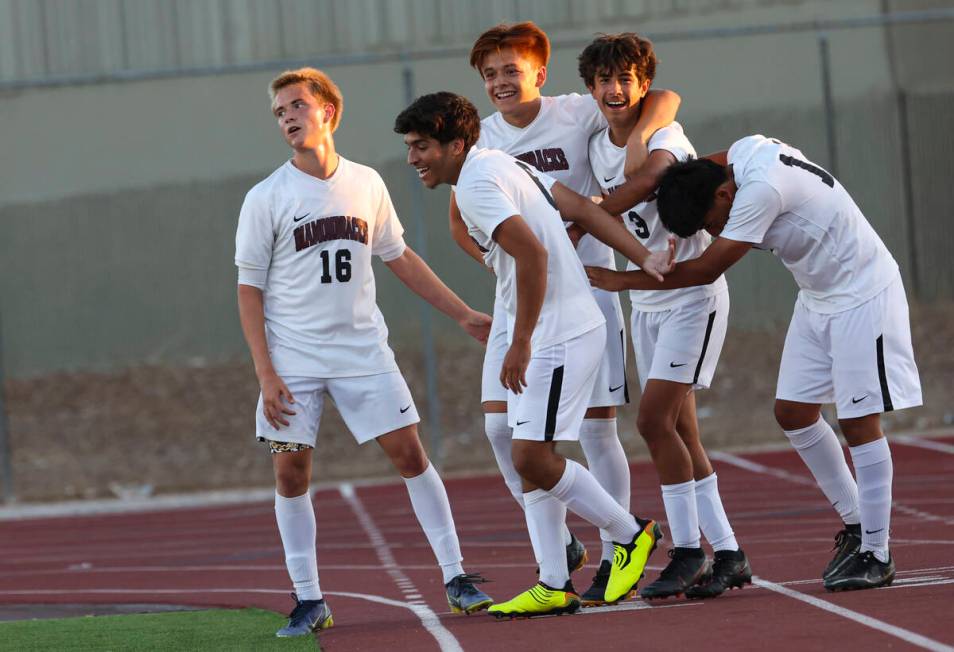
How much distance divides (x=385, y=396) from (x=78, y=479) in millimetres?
8620

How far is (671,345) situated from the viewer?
5.72 metres

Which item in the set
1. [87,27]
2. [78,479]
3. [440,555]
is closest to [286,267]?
[440,555]

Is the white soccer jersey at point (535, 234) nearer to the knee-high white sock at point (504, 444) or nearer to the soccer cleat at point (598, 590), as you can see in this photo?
the knee-high white sock at point (504, 444)

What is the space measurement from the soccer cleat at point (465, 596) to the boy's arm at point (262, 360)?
0.89m

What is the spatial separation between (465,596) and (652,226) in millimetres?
1542

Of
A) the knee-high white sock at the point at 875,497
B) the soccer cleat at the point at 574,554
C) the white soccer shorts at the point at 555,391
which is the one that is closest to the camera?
the white soccer shorts at the point at 555,391

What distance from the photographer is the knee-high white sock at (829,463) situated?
5.77m

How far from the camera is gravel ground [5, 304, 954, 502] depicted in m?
13.5

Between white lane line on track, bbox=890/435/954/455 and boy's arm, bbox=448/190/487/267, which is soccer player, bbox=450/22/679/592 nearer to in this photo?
boy's arm, bbox=448/190/487/267

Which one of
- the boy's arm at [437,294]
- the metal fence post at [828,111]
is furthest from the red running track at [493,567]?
the metal fence post at [828,111]

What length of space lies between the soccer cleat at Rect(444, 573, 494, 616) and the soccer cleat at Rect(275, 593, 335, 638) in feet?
1.51

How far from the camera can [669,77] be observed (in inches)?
619

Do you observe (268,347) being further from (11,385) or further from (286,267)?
(11,385)

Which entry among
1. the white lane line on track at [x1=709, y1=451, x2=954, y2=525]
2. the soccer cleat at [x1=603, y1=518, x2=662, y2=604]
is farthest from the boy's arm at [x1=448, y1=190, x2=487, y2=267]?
the white lane line on track at [x1=709, y1=451, x2=954, y2=525]
